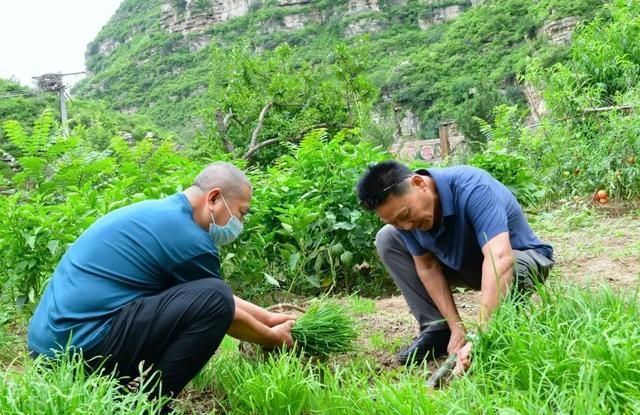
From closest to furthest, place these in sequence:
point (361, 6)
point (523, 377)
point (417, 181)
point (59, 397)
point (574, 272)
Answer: point (59, 397) < point (523, 377) < point (417, 181) < point (574, 272) < point (361, 6)

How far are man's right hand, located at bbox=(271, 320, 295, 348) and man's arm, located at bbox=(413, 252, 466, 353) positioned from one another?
683mm

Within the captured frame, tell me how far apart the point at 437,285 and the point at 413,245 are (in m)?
0.22

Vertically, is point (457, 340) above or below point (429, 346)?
above

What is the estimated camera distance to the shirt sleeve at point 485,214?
2.62m

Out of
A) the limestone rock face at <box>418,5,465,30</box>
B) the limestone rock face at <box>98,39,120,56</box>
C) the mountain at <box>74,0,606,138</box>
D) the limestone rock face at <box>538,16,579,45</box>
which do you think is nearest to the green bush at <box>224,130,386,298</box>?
the mountain at <box>74,0,606,138</box>

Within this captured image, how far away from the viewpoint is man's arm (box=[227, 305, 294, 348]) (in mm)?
2666

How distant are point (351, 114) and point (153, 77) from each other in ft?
206

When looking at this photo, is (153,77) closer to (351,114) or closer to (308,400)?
(351,114)

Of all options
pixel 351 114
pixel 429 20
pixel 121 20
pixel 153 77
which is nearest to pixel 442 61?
pixel 429 20

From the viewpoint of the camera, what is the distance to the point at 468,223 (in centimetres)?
284

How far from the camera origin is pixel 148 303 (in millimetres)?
2447

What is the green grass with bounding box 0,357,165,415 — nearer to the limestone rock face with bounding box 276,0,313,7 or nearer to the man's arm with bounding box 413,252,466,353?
the man's arm with bounding box 413,252,466,353

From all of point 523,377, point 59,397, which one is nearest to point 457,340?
point 523,377

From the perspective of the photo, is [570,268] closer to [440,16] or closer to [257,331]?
[257,331]
